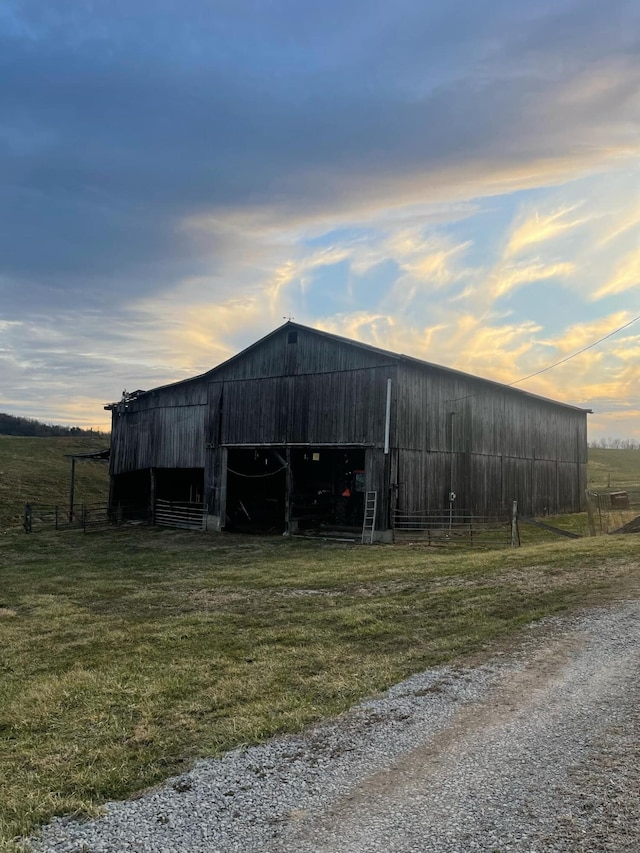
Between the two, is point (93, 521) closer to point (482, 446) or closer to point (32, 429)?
point (482, 446)

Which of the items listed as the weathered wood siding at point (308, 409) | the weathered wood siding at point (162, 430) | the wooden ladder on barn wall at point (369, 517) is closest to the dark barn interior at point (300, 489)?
the weathered wood siding at point (308, 409)

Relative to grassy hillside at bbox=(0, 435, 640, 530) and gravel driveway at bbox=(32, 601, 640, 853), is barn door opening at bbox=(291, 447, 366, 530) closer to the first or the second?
grassy hillside at bbox=(0, 435, 640, 530)

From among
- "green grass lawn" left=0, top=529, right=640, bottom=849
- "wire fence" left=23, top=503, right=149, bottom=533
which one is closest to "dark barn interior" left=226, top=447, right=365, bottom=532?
"wire fence" left=23, top=503, right=149, bottom=533

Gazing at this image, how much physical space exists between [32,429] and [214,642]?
84.4 metres

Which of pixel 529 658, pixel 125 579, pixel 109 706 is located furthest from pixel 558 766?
pixel 125 579

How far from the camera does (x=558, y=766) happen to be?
14.8ft

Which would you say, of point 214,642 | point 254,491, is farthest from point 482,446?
point 214,642

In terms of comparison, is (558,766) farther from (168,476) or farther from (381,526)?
(168,476)

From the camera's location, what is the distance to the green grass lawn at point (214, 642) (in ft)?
16.6

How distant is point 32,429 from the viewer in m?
84.5

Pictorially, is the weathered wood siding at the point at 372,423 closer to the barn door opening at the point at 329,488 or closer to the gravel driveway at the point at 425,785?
the barn door opening at the point at 329,488

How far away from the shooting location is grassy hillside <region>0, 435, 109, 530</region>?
135ft

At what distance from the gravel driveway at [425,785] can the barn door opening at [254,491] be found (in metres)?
21.1

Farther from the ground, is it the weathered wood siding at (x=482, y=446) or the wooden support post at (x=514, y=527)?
the weathered wood siding at (x=482, y=446)
